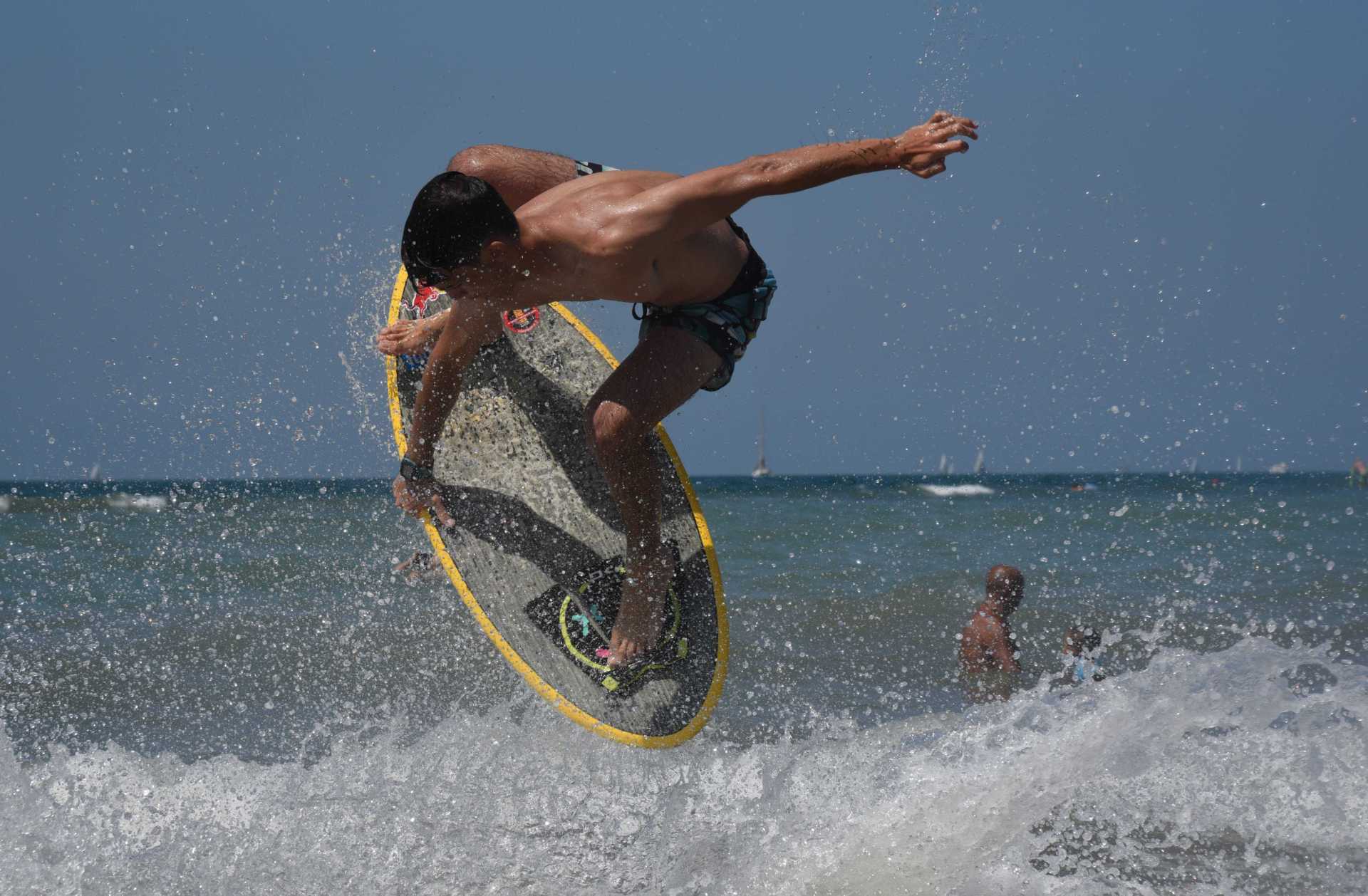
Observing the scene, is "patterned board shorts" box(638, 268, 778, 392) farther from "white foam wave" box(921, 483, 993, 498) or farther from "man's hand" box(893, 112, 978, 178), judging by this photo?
"white foam wave" box(921, 483, 993, 498)

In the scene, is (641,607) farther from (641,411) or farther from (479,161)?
(479,161)

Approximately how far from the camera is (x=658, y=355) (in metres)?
4.00

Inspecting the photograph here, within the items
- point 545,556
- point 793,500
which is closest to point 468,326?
point 545,556

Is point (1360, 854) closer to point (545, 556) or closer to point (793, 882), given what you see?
point (793, 882)

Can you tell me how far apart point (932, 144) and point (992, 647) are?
3.95m

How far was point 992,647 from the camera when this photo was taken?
20.8ft

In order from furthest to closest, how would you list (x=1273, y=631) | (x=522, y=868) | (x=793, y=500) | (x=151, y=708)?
1. (x=793, y=500)
2. (x=1273, y=631)
3. (x=151, y=708)
4. (x=522, y=868)

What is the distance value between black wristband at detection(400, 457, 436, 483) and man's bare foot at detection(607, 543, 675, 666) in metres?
0.99

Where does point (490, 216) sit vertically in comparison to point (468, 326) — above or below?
above

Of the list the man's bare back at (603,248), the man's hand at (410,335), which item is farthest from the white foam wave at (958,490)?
the man's bare back at (603,248)

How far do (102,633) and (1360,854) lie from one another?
6944 millimetres

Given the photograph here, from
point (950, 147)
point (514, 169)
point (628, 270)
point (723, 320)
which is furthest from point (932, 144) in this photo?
point (514, 169)

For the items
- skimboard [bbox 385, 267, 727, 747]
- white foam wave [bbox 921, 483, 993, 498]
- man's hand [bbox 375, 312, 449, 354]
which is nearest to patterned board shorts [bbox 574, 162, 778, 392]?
skimboard [bbox 385, 267, 727, 747]

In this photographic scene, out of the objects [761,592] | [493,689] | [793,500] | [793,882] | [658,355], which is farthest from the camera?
[793,500]
